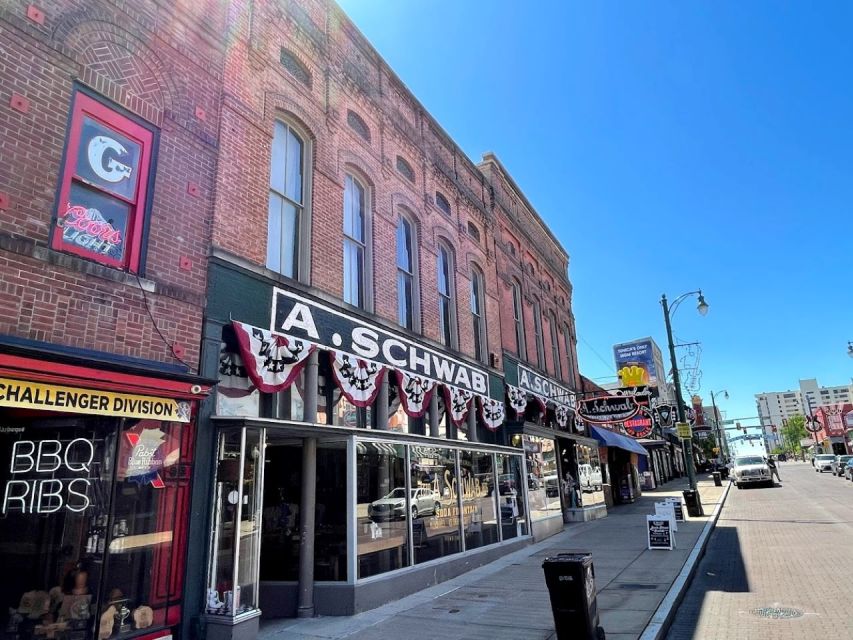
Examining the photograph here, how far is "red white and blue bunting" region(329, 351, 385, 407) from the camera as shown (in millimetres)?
9391

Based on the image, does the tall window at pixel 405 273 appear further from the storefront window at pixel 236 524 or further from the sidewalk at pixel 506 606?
the storefront window at pixel 236 524

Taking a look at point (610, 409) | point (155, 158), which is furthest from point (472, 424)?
point (155, 158)

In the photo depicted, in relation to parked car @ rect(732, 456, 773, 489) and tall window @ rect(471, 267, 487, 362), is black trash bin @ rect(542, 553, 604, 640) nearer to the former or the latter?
tall window @ rect(471, 267, 487, 362)

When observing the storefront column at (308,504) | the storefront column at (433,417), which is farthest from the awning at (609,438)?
the storefront column at (308,504)

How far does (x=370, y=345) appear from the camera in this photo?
1066 cm

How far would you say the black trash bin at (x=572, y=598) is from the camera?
19.3 feet

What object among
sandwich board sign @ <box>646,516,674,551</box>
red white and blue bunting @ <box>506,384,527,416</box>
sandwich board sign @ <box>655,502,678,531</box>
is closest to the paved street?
sandwich board sign @ <box>646,516,674,551</box>

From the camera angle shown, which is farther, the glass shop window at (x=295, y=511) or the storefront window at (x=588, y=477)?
the storefront window at (x=588, y=477)

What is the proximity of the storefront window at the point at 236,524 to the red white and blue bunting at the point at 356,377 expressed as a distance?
209 cm

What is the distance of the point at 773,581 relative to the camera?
31.2 feet

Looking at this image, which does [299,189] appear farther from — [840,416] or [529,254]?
[840,416]

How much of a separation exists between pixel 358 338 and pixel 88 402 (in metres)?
5.36

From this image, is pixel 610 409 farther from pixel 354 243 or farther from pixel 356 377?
pixel 356 377

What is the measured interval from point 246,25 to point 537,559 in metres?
11.9
